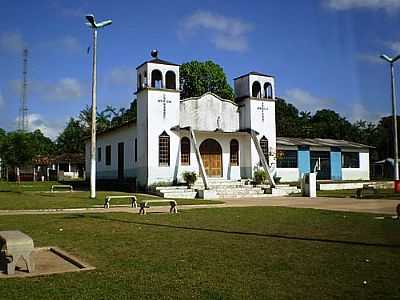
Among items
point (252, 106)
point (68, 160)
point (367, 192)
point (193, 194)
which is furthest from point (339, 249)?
point (68, 160)

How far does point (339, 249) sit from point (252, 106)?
2282 centimetres

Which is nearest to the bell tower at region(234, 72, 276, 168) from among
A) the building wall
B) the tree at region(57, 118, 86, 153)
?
the building wall

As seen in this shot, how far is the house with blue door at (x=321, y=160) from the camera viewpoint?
114 ft

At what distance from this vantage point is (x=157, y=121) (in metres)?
27.6

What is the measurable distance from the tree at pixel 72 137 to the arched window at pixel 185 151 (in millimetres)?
55156

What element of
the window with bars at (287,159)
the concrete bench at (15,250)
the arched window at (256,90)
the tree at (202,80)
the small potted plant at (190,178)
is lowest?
the concrete bench at (15,250)

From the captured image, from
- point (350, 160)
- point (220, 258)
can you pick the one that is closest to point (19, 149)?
point (350, 160)

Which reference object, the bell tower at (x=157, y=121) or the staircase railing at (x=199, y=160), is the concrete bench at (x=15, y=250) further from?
the bell tower at (x=157, y=121)

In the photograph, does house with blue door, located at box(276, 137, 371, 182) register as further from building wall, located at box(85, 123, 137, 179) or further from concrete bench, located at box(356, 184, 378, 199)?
building wall, located at box(85, 123, 137, 179)

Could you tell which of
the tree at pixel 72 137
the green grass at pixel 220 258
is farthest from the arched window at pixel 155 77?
the tree at pixel 72 137

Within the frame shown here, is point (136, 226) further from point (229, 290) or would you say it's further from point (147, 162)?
point (147, 162)

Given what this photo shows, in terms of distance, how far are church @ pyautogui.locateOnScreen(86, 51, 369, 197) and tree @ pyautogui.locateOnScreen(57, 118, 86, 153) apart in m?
47.3

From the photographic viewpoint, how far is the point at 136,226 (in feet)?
39.3

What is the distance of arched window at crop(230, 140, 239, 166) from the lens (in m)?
30.9
